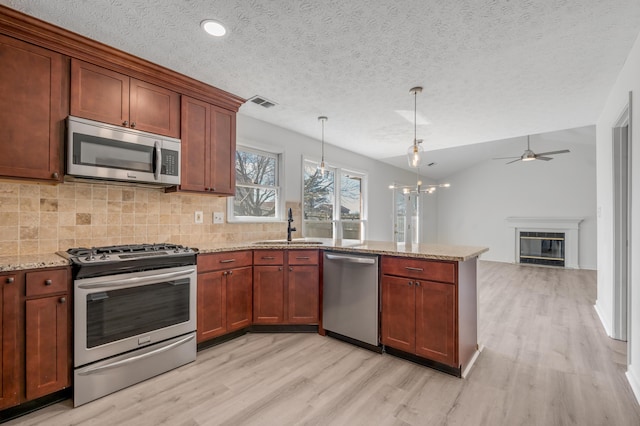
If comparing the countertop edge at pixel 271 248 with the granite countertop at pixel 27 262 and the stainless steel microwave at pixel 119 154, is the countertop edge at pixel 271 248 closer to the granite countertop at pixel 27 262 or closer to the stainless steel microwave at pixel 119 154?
the granite countertop at pixel 27 262

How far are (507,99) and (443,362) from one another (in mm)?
2663

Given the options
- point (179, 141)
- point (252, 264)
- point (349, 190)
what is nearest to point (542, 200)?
point (349, 190)

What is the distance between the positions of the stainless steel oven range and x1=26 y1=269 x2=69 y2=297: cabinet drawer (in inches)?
2.7

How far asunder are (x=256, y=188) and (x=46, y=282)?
2.33m

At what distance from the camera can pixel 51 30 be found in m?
1.94

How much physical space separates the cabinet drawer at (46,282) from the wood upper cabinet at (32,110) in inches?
25.8

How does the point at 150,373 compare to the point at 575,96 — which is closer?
the point at 150,373

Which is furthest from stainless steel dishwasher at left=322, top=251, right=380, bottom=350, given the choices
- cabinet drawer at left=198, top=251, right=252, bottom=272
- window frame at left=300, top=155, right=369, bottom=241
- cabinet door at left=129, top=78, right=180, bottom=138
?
cabinet door at left=129, top=78, right=180, bottom=138

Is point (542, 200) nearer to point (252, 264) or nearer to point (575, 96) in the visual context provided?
point (575, 96)

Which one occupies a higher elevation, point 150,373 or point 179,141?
A: point 179,141

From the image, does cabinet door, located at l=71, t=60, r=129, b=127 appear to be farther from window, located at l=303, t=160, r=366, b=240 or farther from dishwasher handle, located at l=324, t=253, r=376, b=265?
window, located at l=303, t=160, r=366, b=240

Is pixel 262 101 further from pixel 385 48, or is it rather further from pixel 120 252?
pixel 120 252

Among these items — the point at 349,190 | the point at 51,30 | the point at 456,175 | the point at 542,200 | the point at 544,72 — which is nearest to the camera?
the point at 51,30

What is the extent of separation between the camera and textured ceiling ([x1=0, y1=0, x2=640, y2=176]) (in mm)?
1780
